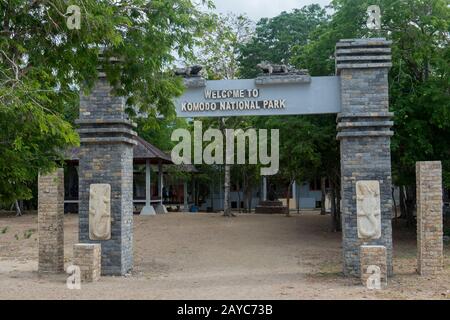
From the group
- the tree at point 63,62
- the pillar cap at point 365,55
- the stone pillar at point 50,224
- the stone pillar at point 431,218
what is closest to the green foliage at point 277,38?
the pillar cap at point 365,55

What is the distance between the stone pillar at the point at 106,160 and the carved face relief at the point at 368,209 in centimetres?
510

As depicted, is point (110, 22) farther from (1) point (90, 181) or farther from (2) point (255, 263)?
(2) point (255, 263)

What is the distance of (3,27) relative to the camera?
7.47 meters

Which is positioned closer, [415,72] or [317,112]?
[317,112]

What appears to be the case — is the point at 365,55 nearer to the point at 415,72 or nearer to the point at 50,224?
the point at 415,72

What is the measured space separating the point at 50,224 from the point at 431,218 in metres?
8.38

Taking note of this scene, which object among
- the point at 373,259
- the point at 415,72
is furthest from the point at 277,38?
the point at 373,259

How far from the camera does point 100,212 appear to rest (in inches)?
485

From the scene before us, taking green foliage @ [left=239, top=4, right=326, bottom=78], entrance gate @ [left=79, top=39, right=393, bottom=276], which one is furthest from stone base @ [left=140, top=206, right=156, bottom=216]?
entrance gate @ [left=79, top=39, right=393, bottom=276]

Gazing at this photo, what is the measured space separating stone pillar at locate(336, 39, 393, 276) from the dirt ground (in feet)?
3.65

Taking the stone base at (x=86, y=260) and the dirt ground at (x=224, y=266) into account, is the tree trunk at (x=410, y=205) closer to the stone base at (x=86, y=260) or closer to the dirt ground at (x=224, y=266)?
the dirt ground at (x=224, y=266)

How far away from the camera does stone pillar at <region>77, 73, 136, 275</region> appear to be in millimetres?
12391

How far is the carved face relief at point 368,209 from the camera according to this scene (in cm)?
1184

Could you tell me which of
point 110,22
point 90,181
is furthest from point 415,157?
point 110,22
